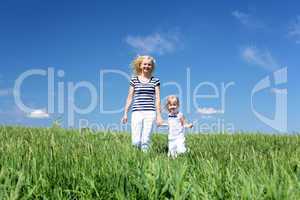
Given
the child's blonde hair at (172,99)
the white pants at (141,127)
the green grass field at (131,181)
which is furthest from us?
the child's blonde hair at (172,99)

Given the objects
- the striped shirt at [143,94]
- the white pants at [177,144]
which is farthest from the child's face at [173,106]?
the white pants at [177,144]

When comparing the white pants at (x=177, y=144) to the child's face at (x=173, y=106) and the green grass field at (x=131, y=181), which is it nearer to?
the child's face at (x=173, y=106)

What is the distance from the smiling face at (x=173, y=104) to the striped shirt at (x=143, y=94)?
1.55 ft

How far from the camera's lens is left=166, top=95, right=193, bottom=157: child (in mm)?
10047

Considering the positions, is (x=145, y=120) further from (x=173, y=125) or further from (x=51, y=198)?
(x=51, y=198)

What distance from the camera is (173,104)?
10266 millimetres

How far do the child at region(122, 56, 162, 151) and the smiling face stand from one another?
38 cm

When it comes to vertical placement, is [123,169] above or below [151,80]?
below

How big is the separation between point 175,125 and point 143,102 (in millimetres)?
917

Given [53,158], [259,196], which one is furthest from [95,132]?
[259,196]

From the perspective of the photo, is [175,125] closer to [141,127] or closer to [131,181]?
[141,127]

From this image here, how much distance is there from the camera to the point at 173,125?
10.1m

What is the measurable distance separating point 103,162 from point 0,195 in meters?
1.47

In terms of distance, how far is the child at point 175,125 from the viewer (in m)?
10.0
